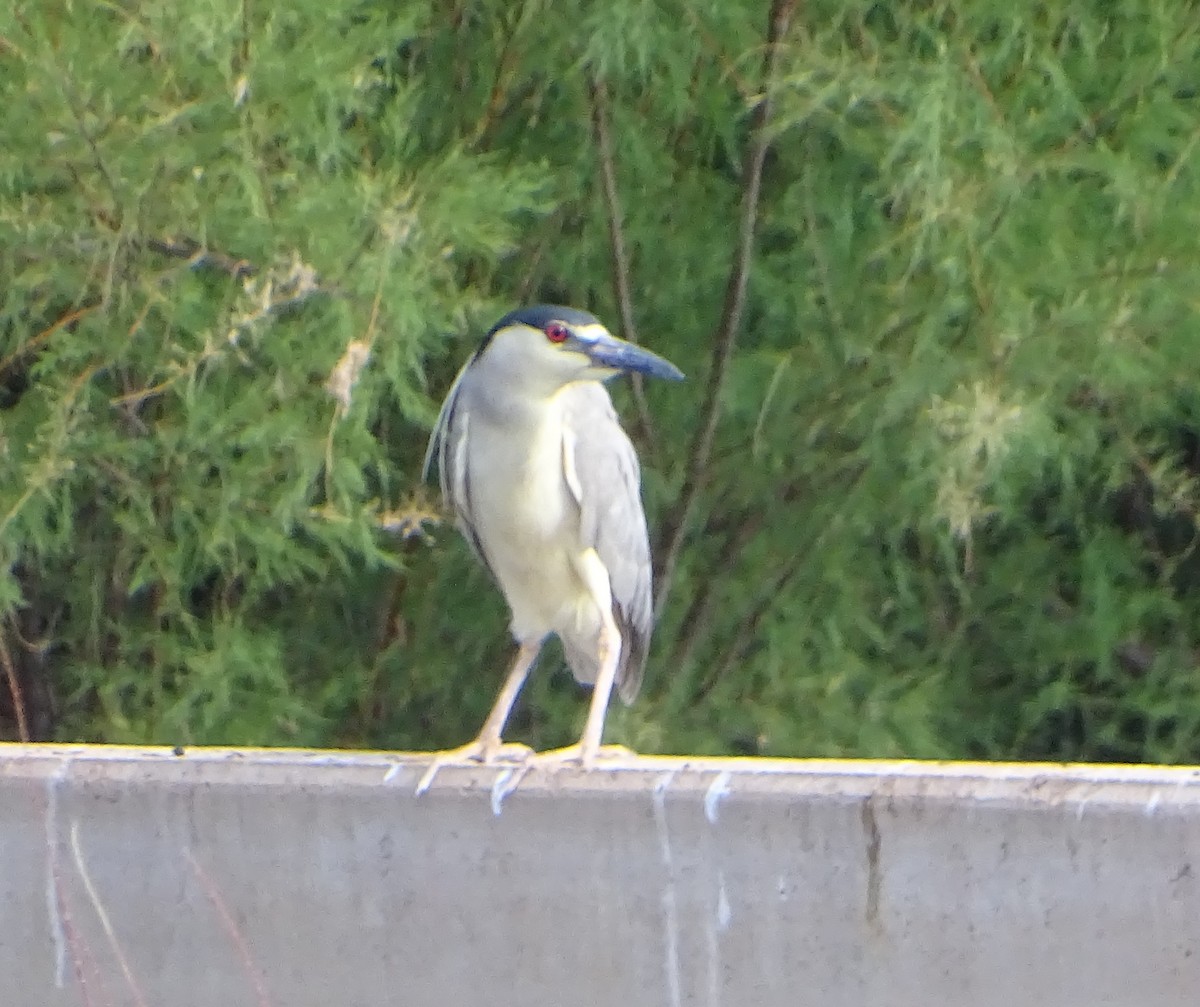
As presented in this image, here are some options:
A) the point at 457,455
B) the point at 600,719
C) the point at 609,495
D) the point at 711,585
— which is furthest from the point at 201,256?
the point at 711,585

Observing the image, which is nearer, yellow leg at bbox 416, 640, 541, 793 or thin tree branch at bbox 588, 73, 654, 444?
yellow leg at bbox 416, 640, 541, 793

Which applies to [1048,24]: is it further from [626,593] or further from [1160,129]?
[626,593]

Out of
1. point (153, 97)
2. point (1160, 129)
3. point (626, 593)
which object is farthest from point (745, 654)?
point (153, 97)

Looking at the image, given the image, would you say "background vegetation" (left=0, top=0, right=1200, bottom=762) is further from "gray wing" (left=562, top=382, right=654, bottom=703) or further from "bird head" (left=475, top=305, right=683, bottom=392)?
"gray wing" (left=562, top=382, right=654, bottom=703)

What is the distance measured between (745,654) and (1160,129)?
148cm

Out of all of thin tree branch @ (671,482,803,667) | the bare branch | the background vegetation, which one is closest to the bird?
the background vegetation

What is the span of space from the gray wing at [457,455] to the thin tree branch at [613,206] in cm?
58

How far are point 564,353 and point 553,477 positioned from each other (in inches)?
9.0

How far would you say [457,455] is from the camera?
3068 mm

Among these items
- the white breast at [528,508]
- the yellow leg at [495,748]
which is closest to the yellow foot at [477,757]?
the yellow leg at [495,748]

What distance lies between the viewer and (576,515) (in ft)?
9.68

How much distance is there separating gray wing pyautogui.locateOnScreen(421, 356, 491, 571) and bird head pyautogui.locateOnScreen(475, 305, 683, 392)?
18 centimetres

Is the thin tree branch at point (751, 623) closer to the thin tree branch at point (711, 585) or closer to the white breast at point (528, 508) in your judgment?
the thin tree branch at point (711, 585)

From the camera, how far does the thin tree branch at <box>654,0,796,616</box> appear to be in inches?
132
